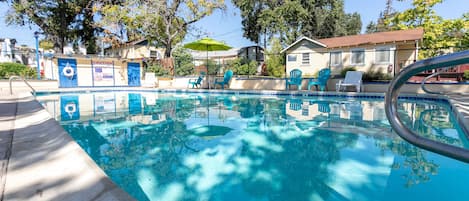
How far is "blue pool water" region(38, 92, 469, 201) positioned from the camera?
239 cm

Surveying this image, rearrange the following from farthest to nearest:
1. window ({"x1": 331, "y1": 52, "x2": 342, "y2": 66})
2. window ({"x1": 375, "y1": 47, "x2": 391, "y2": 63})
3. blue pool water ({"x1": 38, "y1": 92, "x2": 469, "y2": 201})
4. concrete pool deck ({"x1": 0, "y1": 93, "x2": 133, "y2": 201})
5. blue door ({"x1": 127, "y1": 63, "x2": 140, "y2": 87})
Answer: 1. window ({"x1": 331, "y1": 52, "x2": 342, "y2": 66})
2. blue door ({"x1": 127, "y1": 63, "x2": 140, "y2": 87})
3. window ({"x1": 375, "y1": 47, "x2": 391, "y2": 63})
4. blue pool water ({"x1": 38, "y1": 92, "x2": 469, "y2": 201})
5. concrete pool deck ({"x1": 0, "y1": 93, "x2": 133, "y2": 201})

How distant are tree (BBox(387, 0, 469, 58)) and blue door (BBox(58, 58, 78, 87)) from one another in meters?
18.4

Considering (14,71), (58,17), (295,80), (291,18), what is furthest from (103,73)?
(291,18)

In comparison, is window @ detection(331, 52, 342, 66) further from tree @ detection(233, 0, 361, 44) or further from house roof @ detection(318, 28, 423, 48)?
tree @ detection(233, 0, 361, 44)

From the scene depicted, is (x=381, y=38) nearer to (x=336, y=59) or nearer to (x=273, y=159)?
(x=336, y=59)

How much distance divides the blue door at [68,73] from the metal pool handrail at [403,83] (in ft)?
52.9

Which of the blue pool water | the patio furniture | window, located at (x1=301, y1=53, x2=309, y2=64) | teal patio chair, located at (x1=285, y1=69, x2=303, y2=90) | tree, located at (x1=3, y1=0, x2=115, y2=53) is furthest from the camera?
window, located at (x1=301, y1=53, x2=309, y2=64)

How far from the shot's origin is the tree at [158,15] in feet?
47.5

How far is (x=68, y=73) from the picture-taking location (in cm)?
1404

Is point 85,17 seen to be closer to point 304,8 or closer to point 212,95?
point 212,95

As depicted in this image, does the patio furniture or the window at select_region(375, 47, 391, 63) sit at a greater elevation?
the window at select_region(375, 47, 391, 63)

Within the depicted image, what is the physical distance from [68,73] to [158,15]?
587 cm

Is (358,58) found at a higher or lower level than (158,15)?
lower

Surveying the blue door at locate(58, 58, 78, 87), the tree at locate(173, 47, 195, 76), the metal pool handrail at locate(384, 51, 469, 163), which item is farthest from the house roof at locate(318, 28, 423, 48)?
the metal pool handrail at locate(384, 51, 469, 163)
